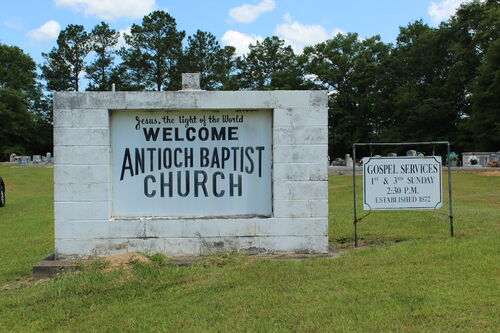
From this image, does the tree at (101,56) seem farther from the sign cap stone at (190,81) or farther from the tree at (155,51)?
the sign cap stone at (190,81)

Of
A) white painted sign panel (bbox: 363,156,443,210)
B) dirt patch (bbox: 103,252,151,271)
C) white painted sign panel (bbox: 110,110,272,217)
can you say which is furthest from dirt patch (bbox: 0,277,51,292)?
white painted sign panel (bbox: 363,156,443,210)

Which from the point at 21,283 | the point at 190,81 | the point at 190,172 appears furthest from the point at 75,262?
the point at 190,81

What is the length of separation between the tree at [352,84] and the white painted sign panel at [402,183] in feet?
160

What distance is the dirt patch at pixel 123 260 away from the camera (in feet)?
18.5

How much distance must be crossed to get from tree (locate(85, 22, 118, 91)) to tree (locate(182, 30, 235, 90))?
A: 34.9ft

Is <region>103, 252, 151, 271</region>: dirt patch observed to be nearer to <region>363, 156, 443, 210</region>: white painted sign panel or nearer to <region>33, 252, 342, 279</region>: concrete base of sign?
<region>33, 252, 342, 279</region>: concrete base of sign

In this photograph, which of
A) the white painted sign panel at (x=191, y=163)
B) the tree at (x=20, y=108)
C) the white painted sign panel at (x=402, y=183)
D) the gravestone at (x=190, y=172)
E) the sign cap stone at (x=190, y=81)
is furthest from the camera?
the tree at (x=20, y=108)

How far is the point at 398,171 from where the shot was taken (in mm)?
7273

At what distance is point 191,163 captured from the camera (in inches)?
253

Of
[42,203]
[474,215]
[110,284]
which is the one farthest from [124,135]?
[42,203]

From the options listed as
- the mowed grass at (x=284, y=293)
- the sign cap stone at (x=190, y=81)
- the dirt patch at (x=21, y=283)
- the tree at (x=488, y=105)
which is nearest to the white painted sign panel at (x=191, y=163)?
the sign cap stone at (x=190, y=81)

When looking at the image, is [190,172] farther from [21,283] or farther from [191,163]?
[21,283]

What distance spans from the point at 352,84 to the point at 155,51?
26.2m

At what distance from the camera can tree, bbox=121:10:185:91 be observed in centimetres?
6412
